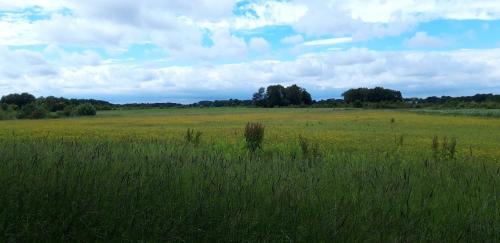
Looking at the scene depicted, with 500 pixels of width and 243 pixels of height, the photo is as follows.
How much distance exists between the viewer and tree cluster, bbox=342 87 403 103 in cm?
19075

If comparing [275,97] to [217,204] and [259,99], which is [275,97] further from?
[217,204]

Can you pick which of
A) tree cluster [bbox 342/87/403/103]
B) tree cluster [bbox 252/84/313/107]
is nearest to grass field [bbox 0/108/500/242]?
tree cluster [bbox 252/84/313/107]

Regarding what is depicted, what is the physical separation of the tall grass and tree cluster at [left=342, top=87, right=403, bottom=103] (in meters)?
187

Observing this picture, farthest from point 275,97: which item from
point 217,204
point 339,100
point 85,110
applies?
point 217,204

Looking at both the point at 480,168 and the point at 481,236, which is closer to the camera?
the point at 481,236

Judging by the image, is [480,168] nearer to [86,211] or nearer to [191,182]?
[191,182]

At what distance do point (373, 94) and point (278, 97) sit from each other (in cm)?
3685

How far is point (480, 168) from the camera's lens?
966 cm

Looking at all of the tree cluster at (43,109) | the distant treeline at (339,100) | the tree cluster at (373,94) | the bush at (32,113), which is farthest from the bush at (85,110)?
the tree cluster at (373,94)

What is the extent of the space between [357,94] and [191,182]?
188882 millimetres

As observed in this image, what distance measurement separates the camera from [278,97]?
595 ft

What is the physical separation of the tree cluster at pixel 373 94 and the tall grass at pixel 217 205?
18698 centimetres

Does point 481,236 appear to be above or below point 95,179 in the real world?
below

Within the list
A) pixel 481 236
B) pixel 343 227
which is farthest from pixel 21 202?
pixel 481 236
